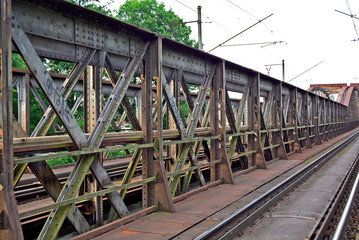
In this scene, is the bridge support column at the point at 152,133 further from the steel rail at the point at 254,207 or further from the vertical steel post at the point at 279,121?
→ the vertical steel post at the point at 279,121

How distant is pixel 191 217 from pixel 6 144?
4.07 m

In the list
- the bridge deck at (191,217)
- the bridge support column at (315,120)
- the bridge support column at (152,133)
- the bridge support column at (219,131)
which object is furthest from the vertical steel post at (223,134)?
the bridge support column at (315,120)

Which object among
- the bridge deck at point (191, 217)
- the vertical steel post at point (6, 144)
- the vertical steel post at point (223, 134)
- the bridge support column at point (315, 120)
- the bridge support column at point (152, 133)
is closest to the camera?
the vertical steel post at point (6, 144)

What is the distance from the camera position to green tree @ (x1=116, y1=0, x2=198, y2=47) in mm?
44906

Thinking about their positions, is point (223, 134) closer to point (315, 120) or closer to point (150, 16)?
point (315, 120)

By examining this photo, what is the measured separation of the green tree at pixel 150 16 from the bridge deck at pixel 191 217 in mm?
36000

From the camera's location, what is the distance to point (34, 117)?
18.5 meters

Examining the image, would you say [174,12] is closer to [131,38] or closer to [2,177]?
[131,38]

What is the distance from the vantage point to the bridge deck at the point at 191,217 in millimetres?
6457

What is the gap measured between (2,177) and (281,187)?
8.08m

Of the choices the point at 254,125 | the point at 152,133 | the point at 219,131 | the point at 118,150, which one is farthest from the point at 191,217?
the point at 254,125

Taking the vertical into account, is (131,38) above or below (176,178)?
above

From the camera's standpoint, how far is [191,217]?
761cm

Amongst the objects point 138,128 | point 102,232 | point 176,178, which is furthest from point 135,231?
point 176,178
